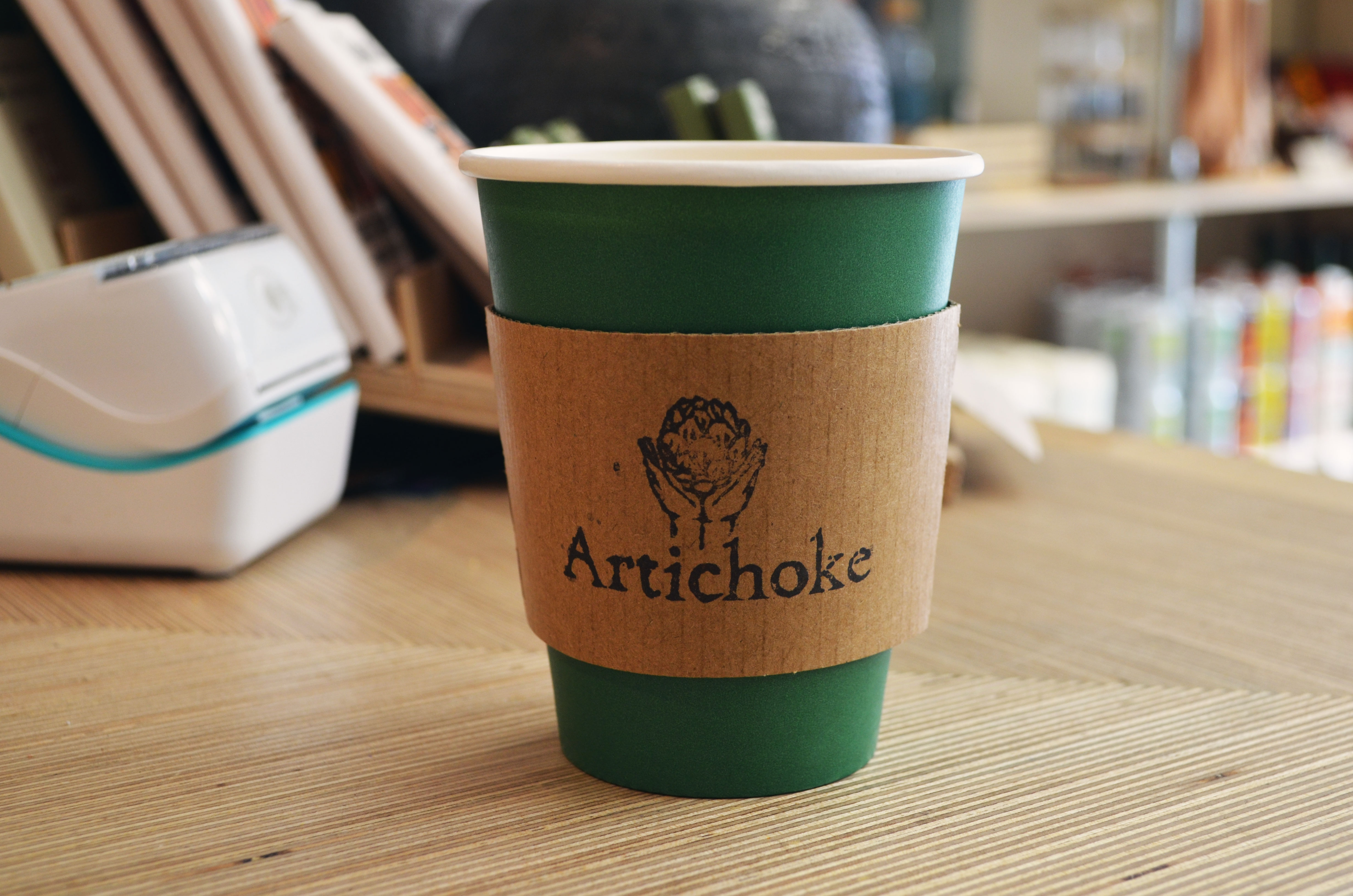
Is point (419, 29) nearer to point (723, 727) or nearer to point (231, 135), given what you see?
point (231, 135)

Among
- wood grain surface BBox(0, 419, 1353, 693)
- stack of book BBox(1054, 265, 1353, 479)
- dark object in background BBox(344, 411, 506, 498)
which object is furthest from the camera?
stack of book BBox(1054, 265, 1353, 479)

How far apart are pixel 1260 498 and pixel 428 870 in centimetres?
63

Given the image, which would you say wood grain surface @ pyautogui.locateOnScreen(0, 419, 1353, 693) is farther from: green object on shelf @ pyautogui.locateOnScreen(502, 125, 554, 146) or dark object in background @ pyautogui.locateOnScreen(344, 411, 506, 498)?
green object on shelf @ pyautogui.locateOnScreen(502, 125, 554, 146)

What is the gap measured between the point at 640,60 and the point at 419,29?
233mm

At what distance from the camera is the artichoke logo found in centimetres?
37

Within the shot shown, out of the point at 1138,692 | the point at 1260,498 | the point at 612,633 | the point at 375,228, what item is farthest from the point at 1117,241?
the point at 612,633

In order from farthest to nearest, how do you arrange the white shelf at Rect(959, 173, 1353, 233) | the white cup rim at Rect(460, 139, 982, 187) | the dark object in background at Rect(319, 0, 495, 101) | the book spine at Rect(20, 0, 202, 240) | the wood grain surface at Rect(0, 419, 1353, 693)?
1. the white shelf at Rect(959, 173, 1353, 233)
2. the dark object in background at Rect(319, 0, 495, 101)
3. the book spine at Rect(20, 0, 202, 240)
4. the wood grain surface at Rect(0, 419, 1353, 693)
5. the white cup rim at Rect(460, 139, 982, 187)

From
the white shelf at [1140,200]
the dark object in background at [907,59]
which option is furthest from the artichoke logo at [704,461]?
the dark object in background at [907,59]

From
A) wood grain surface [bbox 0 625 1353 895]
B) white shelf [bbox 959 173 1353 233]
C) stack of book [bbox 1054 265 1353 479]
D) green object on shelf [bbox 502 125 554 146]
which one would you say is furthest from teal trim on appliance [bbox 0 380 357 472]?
stack of book [bbox 1054 265 1353 479]

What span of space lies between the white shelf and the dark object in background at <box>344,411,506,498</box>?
1012 millimetres

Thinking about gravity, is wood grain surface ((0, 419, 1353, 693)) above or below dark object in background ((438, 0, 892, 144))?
below

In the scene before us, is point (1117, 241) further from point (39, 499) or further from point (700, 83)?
point (39, 499)

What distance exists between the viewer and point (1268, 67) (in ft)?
8.26

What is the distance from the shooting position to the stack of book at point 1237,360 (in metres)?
1.96
